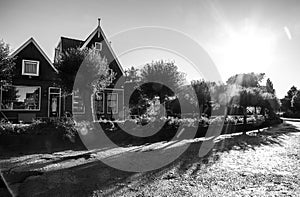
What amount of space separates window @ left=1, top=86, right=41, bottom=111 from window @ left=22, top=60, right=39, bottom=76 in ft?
3.86

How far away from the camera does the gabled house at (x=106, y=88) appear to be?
784 inches

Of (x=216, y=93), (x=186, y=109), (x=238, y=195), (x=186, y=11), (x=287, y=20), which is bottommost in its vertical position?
(x=238, y=195)

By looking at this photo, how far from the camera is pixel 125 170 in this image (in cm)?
580

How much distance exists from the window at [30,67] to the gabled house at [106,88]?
2.18m

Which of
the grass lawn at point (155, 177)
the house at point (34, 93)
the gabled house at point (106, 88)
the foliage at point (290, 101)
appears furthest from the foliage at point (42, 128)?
the foliage at point (290, 101)

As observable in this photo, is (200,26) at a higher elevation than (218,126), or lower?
higher

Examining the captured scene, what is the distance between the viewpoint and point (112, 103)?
20.9 meters

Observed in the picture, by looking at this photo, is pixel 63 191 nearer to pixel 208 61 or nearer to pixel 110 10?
pixel 110 10

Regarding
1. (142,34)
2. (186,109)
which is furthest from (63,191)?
(186,109)

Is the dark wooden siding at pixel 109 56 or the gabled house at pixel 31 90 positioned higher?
the dark wooden siding at pixel 109 56

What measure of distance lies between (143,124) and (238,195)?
8.45 metres

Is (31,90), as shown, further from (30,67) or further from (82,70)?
(82,70)

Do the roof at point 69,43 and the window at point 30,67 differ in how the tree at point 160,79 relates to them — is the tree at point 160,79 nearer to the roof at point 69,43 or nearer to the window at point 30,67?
the window at point 30,67

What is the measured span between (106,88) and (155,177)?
50.8 feet
